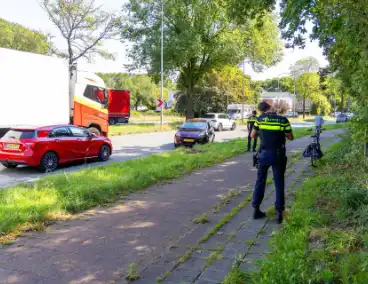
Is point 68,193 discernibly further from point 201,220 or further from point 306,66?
point 306,66

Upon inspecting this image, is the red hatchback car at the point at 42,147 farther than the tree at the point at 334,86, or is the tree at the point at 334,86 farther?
the tree at the point at 334,86

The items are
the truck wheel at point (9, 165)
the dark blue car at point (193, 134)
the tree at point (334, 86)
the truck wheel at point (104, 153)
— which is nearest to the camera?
the truck wheel at point (9, 165)

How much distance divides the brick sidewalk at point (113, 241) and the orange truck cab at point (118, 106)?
3378 cm

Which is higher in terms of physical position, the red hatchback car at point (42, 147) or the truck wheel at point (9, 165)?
the red hatchback car at point (42, 147)

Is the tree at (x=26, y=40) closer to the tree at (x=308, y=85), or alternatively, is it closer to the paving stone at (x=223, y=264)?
the paving stone at (x=223, y=264)

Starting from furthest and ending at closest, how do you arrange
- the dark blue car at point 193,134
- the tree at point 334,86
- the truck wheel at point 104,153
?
the dark blue car at point 193,134, the truck wheel at point 104,153, the tree at point 334,86

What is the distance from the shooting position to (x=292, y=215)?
5.39m

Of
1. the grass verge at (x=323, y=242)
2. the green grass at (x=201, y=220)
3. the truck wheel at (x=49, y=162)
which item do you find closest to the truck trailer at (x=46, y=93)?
the truck wheel at (x=49, y=162)

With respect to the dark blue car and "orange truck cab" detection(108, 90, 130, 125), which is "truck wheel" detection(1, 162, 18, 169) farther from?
"orange truck cab" detection(108, 90, 130, 125)

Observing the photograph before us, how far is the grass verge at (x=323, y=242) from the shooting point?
339cm

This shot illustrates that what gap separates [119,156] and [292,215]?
10347 millimetres

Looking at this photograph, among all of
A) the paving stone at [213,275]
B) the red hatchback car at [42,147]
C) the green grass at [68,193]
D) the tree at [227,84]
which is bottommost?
the paving stone at [213,275]

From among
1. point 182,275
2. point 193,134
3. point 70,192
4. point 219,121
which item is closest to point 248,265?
point 182,275

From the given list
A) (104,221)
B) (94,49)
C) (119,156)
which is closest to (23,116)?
(119,156)
